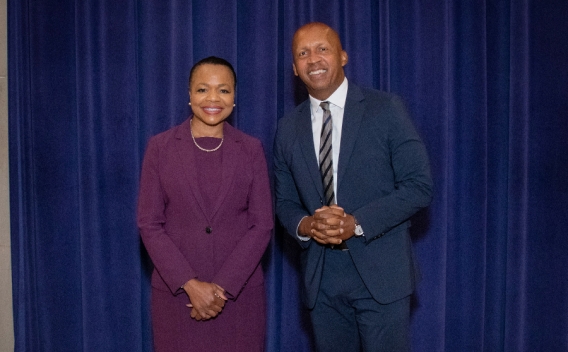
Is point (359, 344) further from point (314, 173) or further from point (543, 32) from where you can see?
point (543, 32)

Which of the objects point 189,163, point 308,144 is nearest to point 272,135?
point 308,144

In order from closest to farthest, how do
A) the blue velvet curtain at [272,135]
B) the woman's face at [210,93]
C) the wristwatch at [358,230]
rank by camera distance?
the wristwatch at [358,230] → the woman's face at [210,93] → the blue velvet curtain at [272,135]

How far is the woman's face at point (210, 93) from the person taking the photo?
2.03 metres

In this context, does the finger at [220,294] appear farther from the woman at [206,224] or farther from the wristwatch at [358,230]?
the wristwatch at [358,230]

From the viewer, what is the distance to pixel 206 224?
6.62ft

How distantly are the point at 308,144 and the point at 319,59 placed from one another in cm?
31

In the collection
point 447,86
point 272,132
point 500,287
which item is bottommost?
point 500,287

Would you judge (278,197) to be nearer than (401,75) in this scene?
Yes

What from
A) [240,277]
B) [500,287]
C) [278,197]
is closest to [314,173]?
[278,197]

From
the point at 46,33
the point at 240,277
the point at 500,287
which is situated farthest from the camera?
the point at 500,287

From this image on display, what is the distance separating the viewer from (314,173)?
6.73ft

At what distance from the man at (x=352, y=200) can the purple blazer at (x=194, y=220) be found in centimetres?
18

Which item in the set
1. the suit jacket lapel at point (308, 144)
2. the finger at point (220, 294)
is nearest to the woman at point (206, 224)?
the finger at point (220, 294)

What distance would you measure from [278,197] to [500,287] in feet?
5.21
